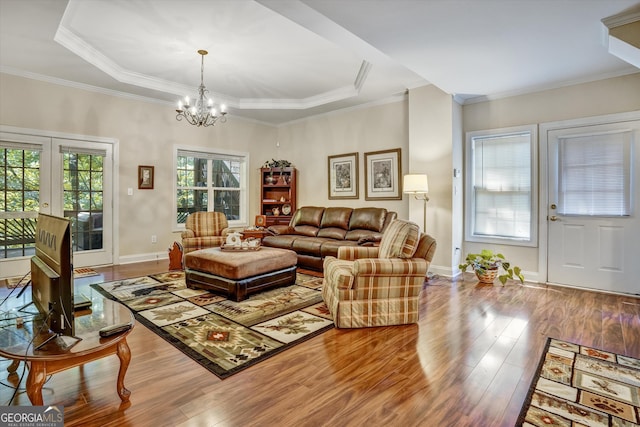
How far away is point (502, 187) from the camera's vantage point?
479 cm

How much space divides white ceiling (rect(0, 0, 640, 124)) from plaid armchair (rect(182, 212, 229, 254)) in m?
2.08

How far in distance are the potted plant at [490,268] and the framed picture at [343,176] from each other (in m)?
2.34

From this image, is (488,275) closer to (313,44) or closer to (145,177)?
(313,44)

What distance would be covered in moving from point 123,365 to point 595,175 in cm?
518

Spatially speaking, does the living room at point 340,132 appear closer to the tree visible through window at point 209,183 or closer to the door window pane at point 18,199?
the tree visible through window at point 209,183

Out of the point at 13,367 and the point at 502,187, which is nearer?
the point at 13,367

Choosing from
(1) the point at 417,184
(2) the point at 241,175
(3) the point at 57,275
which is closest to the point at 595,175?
(1) the point at 417,184

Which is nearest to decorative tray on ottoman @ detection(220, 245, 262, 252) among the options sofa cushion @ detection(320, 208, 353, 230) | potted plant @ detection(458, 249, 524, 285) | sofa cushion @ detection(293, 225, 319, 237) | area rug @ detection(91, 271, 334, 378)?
area rug @ detection(91, 271, 334, 378)

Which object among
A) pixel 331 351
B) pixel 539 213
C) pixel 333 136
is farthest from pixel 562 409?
pixel 333 136

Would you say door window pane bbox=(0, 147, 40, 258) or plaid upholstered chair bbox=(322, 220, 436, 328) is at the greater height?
door window pane bbox=(0, 147, 40, 258)

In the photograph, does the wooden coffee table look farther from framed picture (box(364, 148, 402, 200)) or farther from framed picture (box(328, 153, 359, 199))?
framed picture (box(328, 153, 359, 199))

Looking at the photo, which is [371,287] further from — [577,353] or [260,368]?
[577,353]

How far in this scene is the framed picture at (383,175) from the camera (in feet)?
18.2

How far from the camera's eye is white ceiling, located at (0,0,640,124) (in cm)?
273
